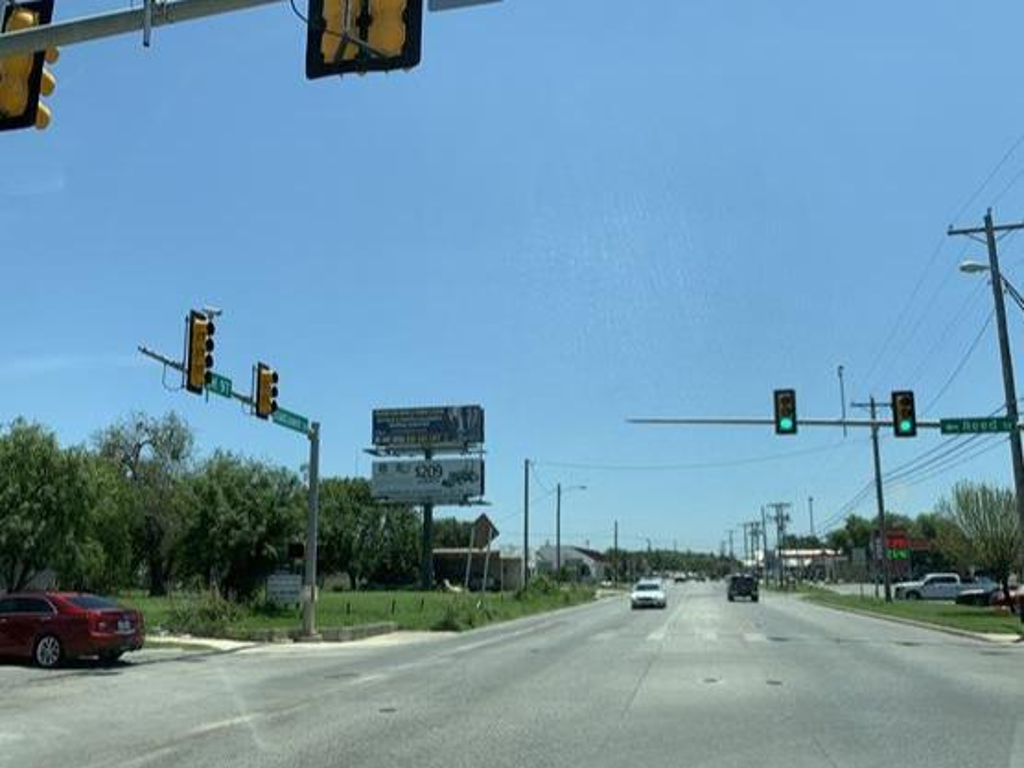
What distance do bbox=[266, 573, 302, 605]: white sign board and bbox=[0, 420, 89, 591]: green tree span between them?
1438cm

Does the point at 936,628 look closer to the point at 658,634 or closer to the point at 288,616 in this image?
the point at 658,634

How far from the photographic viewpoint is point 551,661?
2306 cm

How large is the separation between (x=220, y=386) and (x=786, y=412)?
14845 millimetres

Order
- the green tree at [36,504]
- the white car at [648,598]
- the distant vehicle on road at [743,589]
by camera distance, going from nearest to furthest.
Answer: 1. the green tree at [36,504]
2. the white car at [648,598]
3. the distant vehicle on road at [743,589]

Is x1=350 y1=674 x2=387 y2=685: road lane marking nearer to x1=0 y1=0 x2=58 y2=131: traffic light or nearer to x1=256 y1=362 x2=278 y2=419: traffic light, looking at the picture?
x1=256 y1=362 x2=278 y2=419: traffic light

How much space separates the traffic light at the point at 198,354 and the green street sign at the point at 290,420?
623cm

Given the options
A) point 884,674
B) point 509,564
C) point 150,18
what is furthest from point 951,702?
point 509,564

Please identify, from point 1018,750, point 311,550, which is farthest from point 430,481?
point 1018,750

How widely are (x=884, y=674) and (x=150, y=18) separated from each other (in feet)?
51.3

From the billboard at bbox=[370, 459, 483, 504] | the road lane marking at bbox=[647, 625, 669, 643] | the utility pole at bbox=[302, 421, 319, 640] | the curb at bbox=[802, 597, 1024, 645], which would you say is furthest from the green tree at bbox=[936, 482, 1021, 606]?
the billboard at bbox=[370, 459, 483, 504]

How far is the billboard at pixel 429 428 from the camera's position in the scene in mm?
92625

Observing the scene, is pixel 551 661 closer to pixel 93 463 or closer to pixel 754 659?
pixel 754 659

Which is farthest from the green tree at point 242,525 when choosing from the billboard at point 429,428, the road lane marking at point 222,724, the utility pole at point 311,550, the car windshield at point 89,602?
the billboard at point 429,428

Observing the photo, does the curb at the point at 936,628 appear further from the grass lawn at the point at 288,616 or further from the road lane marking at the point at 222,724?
the road lane marking at the point at 222,724
